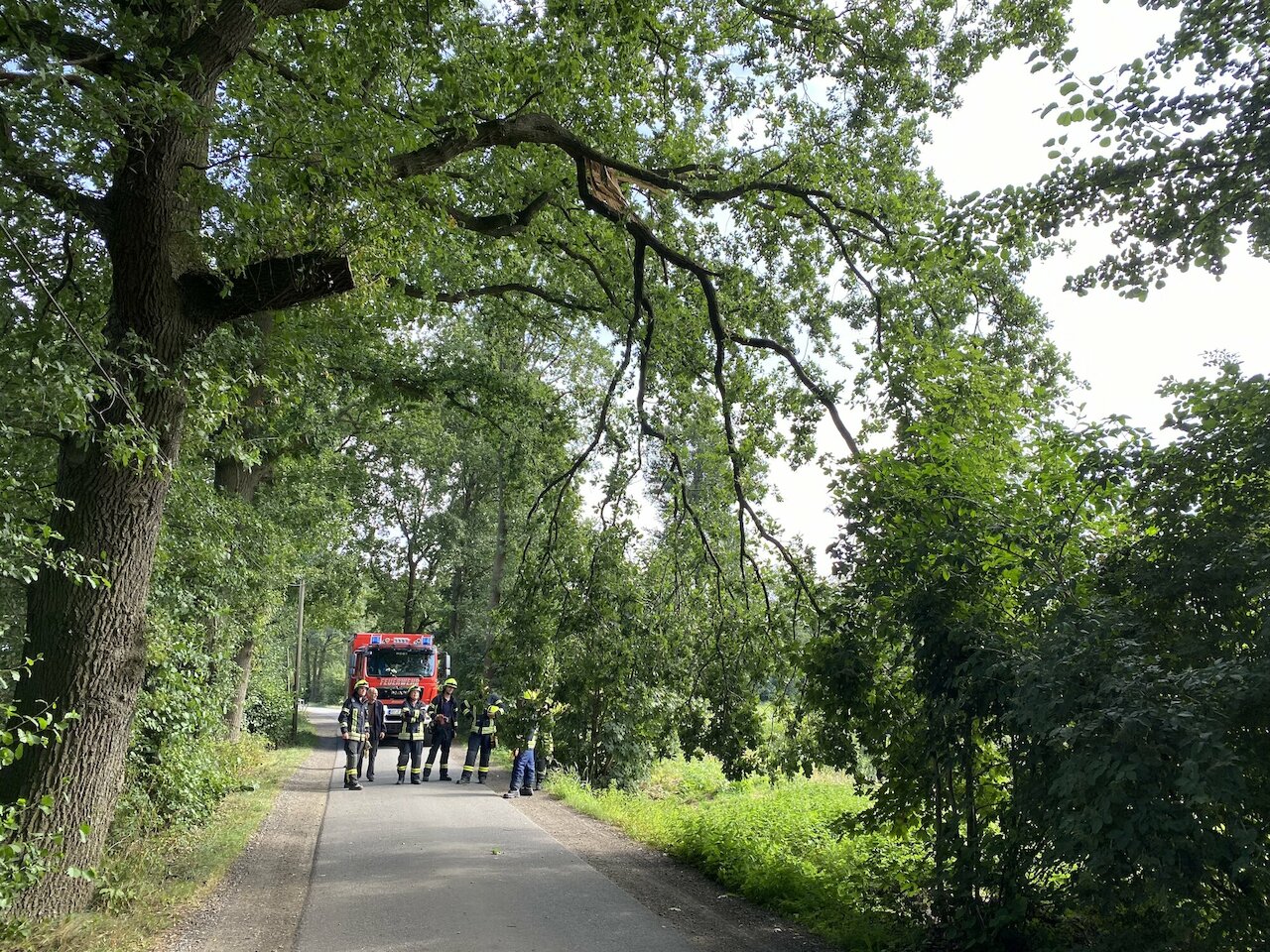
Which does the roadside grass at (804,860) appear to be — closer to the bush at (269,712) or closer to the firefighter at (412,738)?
the firefighter at (412,738)

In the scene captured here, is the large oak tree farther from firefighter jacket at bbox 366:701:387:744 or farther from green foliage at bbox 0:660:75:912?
firefighter jacket at bbox 366:701:387:744

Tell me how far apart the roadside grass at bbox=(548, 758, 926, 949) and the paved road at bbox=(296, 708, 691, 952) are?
3.98 ft

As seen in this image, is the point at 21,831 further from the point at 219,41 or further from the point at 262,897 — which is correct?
the point at 219,41

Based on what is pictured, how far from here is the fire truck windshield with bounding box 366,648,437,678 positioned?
27.6 meters

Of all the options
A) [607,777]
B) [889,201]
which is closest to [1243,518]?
[889,201]

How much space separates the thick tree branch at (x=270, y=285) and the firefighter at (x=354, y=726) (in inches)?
435

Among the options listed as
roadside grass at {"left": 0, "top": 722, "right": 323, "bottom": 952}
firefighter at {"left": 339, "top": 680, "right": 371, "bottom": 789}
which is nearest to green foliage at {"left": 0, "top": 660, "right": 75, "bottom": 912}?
roadside grass at {"left": 0, "top": 722, "right": 323, "bottom": 952}

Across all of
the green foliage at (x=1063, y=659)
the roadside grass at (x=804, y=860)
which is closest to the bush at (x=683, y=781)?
the roadside grass at (x=804, y=860)

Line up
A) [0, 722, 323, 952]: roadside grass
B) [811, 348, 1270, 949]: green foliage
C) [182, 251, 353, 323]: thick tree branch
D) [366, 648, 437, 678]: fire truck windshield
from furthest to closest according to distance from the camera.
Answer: [366, 648, 437, 678]: fire truck windshield < [182, 251, 353, 323]: thick tree branch < [0, 722, 323, 952]: roadside grass < [811, 348, 1270, 949]: green foliage

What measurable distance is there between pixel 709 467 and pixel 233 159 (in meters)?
6.77

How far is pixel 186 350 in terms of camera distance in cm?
733

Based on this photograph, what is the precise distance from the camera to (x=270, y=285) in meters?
7.43

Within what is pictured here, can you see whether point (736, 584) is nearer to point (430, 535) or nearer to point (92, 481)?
point (92, 481)

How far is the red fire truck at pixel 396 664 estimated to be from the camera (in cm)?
2734
